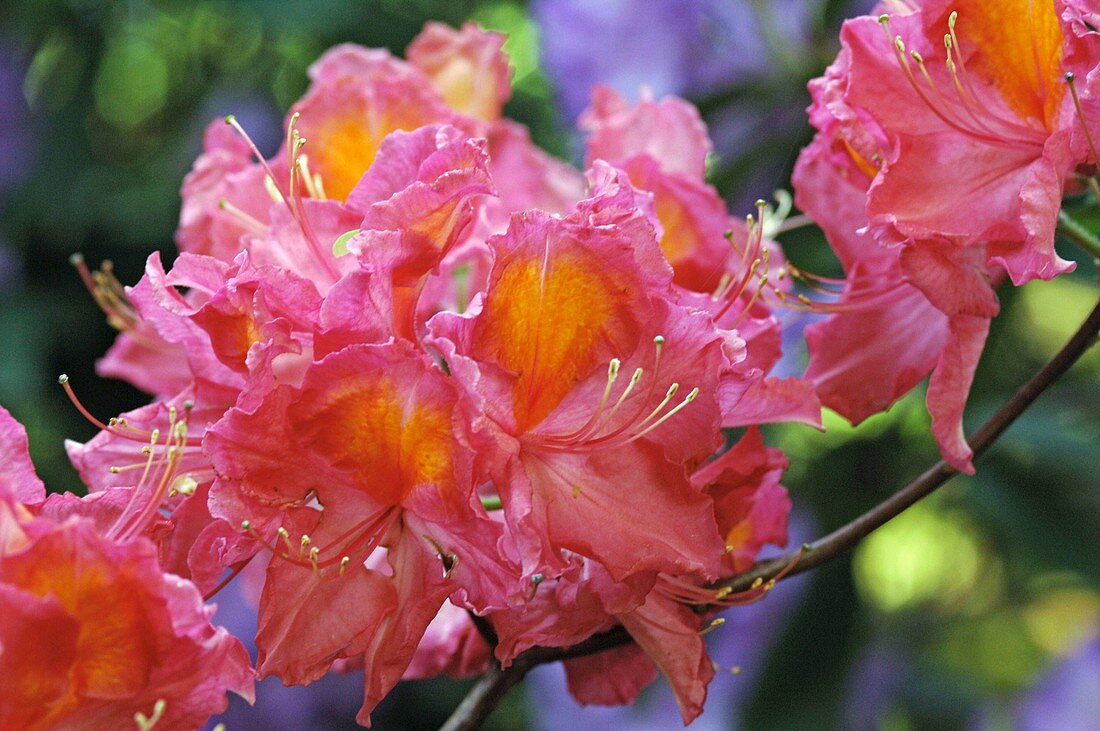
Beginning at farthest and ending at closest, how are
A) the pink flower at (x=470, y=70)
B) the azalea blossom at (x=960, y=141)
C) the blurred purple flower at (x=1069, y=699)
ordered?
the blurred purple flower at (x=1069, y=699)
the pink flower at (x=470, y=70)
the azalea blossom at (x=960, y=141)

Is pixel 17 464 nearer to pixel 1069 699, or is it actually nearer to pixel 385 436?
pixel 385 436

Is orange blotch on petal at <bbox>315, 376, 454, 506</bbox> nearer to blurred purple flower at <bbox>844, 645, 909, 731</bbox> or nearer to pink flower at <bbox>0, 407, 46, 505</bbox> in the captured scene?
pink flower at <bbox>0, 407, 46, 505</bbox>

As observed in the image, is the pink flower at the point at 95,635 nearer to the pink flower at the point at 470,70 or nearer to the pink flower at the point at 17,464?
the pink flower at the point at 17,464

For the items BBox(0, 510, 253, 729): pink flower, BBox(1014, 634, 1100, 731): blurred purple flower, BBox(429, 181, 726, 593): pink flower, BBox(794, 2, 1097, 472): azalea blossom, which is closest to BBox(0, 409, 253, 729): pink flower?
BBox(0, 510, 253, 729): pink flower

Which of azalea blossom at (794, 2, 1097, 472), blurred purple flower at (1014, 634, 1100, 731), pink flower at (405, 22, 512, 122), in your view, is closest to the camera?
azalea blossom at (794, 2, 1097, 472)

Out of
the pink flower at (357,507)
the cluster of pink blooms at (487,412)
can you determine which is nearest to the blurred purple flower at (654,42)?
the cluster of pink blooms at (487,412)

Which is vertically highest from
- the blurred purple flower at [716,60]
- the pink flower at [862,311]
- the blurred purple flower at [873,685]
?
the pink flower at [862,311]
